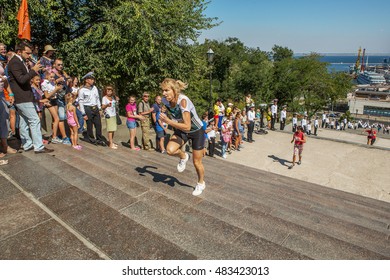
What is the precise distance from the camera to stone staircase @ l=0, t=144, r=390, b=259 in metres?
2.75

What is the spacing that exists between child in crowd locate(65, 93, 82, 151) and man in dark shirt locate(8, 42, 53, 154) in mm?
992

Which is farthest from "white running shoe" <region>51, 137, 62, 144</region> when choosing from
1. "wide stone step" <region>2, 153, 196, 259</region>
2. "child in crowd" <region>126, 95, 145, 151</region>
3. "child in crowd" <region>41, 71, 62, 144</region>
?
"wide stone step" <region>2, 153, 196, 259</region>

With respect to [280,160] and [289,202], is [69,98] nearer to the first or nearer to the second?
[289,202]

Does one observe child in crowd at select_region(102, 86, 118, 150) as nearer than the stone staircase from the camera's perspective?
No

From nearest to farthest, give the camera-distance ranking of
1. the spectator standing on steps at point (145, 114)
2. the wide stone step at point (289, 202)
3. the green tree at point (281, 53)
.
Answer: the wide stone step at point (289, 202), the spectator standing on steps at point (145, 114), the green tree at point (281, 53)

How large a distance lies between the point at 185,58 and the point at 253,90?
2067cm

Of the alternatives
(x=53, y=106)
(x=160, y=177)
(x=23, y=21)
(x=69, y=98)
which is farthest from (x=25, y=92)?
(x=23, y=21)

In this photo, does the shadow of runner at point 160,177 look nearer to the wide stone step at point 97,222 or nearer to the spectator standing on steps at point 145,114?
the wide stone step at point 97,222

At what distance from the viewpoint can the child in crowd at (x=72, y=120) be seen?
22.3 ft

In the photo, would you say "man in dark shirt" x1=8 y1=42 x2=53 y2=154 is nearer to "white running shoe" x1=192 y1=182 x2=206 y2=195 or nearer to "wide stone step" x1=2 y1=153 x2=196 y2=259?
"wide stone step" x1=2 y1=153 x2=196 y2=259

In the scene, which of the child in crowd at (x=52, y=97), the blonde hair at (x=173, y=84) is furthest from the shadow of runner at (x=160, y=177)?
the child in crowd at (x=52, y=97)

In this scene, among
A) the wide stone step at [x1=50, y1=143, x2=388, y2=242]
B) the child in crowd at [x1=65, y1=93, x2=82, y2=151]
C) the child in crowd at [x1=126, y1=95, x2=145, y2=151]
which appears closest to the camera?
the wide stone step at [x1=50, y1=143, x2=388, y2=242]

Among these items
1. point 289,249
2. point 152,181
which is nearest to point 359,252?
point 289,249

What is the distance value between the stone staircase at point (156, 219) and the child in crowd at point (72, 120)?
1.35 meters
